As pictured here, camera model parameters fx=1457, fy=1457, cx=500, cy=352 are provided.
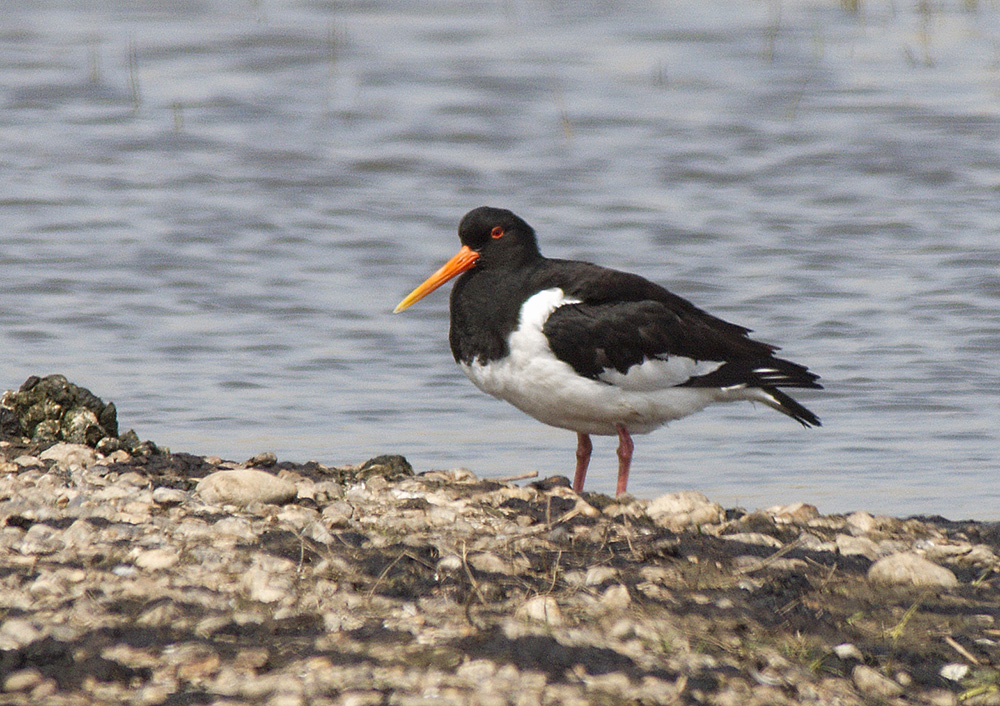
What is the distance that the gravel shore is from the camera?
12.1 feet

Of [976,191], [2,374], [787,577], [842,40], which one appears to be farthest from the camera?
[842,40]

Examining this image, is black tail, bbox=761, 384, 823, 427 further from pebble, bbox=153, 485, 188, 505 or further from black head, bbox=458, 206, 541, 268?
pebble, bbox=153, 485, 188, 505

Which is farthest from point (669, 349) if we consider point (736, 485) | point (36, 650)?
point (36, 650)

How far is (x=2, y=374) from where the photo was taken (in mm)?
7848

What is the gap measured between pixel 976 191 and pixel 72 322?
722 cm

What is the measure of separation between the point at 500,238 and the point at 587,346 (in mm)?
829

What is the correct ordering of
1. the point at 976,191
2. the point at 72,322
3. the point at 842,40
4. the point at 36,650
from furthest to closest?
the point at 842,40
the point at 976,191
the point at 72,322
the point at 36,650

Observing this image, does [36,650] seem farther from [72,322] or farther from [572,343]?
[72,322]

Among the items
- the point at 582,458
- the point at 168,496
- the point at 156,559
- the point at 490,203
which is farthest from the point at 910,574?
the point at 490,203

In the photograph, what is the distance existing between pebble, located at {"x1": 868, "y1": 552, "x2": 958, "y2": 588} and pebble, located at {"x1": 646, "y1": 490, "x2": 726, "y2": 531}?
2.08ft

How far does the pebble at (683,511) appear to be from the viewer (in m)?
5.00

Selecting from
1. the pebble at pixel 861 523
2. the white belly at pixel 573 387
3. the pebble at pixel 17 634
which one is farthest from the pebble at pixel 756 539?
the pebble at pixel 17 634

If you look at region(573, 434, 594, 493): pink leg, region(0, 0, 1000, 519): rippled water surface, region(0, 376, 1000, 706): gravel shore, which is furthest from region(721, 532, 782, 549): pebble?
region(0, 0, 1000, 519): rippled water surface

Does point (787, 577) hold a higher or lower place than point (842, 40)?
lower
